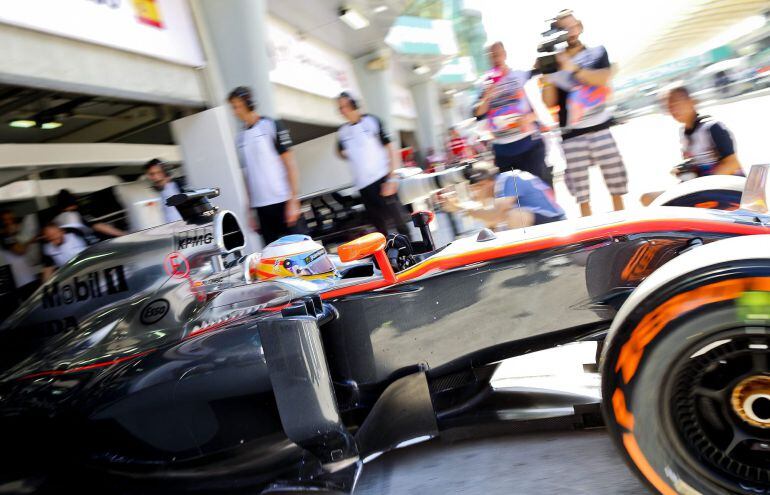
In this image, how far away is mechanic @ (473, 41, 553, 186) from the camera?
4121 millimetres

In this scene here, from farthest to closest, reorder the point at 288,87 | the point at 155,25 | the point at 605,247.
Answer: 1. the point at 288,87
2. the point at 155,25
3. the point at 605,247

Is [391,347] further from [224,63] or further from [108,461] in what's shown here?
[224,63]

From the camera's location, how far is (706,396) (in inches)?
58.1

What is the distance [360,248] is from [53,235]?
12.4 feet

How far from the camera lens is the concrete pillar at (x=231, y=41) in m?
6.78

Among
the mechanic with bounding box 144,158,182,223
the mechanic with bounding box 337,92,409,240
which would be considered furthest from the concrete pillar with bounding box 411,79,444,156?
the mechanic with bounding box 144,158,182,223

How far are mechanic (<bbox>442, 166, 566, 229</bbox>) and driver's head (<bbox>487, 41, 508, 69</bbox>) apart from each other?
1512mm

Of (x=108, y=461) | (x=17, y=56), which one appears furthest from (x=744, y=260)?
(x=17, y=56)

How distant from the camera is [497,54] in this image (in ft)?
14.7

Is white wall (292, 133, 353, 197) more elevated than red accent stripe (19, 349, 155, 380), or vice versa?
white wall (292, 133, 353, 197)

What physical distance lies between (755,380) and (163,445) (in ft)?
5.79

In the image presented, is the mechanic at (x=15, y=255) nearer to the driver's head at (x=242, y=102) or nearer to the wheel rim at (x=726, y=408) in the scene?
the driver's head at (x=242, y=102)

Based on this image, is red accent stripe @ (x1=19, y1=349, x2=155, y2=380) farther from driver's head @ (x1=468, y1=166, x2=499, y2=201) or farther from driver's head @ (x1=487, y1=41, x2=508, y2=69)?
driver's head @ (x1=487, y1=41, x2=508, y2=69)

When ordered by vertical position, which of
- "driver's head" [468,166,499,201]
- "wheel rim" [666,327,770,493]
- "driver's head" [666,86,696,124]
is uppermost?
"driver's head" [666,86,696,124]
